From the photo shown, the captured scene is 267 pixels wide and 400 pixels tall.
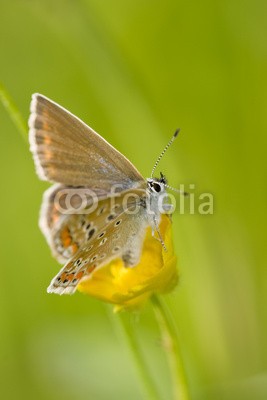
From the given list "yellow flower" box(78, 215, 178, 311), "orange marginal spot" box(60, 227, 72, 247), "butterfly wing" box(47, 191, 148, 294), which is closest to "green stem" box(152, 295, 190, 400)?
"yellow flower" box(78, 215, 178, 311)

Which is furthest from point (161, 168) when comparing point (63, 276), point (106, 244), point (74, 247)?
point (63, 276)

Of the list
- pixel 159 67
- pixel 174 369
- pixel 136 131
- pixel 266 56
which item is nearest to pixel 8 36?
pixel 159 67

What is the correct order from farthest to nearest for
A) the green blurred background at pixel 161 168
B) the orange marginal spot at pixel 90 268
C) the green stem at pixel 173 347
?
the green blurred background at pixel 161 168
the orange marginal spot at pixel 90 268
the green stem at pixel 173 347

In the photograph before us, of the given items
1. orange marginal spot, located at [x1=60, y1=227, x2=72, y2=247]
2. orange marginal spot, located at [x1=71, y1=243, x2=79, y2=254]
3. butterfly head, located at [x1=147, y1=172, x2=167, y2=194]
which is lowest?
orange marginal spot, located at [x1=71, y1=243, x2=79, y2=254]

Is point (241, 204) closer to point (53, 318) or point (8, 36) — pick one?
point (53, 318)

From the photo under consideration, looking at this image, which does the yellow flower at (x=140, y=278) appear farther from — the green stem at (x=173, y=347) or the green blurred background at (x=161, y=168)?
the green blurred background at (x=161, y=168)

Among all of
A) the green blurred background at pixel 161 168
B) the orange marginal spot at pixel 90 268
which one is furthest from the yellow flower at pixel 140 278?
the green blurred background at pixel 161 168

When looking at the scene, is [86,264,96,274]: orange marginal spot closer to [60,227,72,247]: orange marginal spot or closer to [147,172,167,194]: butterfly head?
[60,227,72,247]: orange marginal spot
